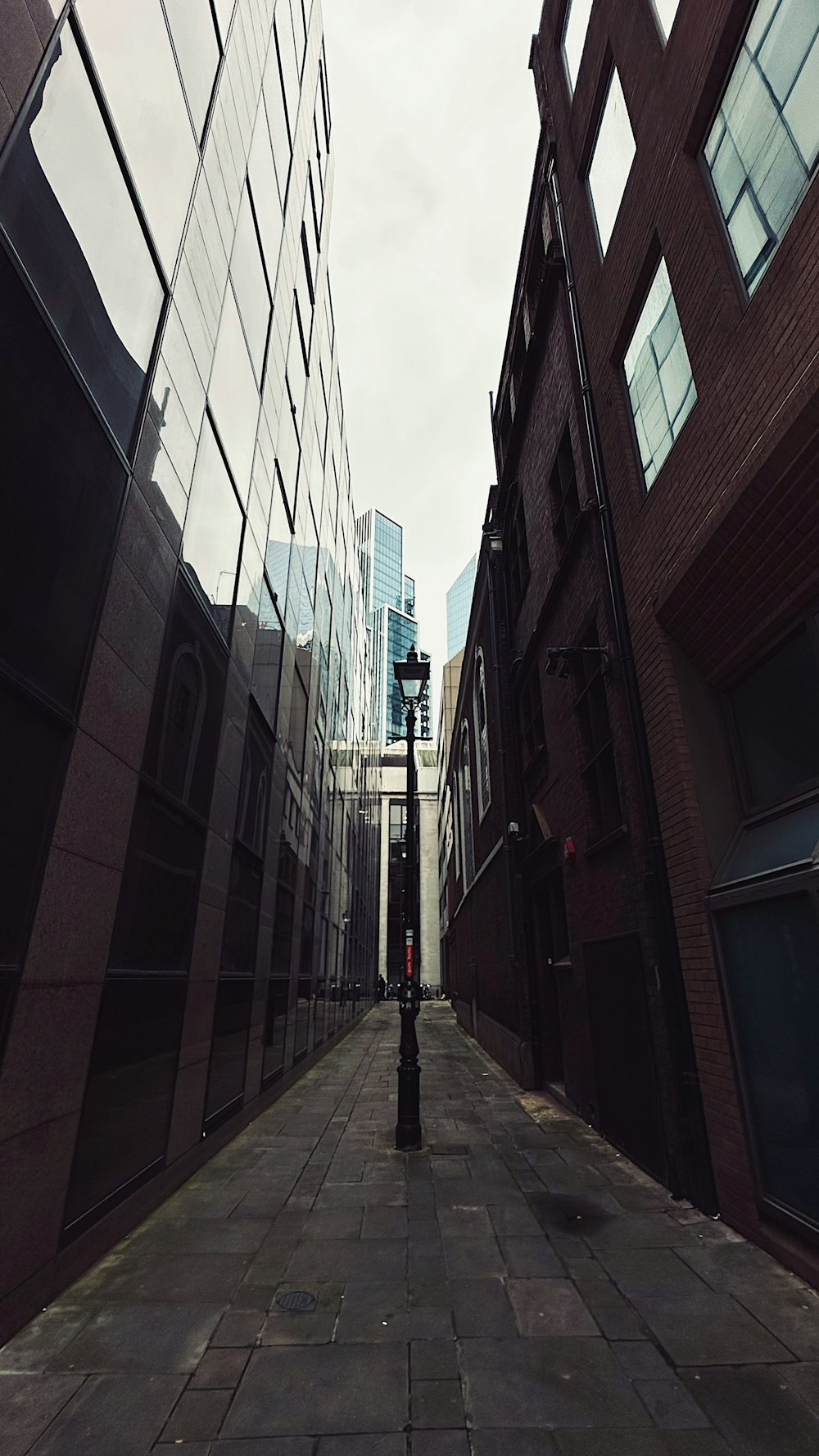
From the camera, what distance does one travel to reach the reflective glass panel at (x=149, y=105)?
230 inches

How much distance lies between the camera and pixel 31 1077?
4637mm

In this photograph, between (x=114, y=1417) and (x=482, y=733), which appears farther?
(x=482, y=733)

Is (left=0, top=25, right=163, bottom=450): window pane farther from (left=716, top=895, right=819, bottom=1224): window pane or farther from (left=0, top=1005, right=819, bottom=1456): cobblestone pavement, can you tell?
(left=716, top=895, right=819, bottom=1224): window pane

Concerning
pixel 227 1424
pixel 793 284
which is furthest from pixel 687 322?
pixel 227 1424

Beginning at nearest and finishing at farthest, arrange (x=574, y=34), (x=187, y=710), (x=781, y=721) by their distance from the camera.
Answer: (x=781, y=721)
(x=187, y=710)
(x=574, y=34)

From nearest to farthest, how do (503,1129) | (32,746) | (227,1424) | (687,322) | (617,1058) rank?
(227,1424), (32,746), (687,322), (617,1058), (503,1129)

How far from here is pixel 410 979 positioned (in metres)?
10.6

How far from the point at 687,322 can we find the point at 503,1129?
10330 millimetres

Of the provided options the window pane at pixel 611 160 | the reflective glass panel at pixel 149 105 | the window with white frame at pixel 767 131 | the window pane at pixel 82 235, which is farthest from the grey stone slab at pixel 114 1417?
the window pane at pixel 611 160

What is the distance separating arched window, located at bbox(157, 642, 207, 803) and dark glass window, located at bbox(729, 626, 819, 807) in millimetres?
5904

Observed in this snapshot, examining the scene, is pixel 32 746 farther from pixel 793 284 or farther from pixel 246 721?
pixel 793 284

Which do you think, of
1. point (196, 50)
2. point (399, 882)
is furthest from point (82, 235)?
point (399, 882)

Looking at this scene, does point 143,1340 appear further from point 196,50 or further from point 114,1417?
point 196,50

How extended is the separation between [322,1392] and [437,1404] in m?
0.62
